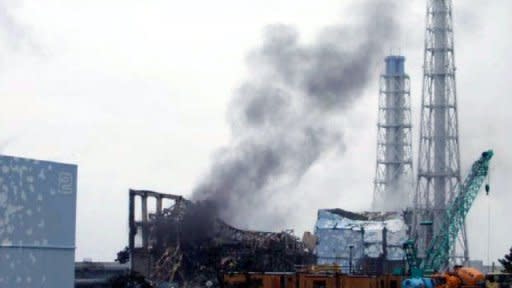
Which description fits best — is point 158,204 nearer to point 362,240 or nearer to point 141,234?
point 141,234

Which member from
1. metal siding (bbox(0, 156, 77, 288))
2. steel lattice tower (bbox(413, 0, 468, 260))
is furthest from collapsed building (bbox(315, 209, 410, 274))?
metal siding (bbox(0, 156, 77, 288))

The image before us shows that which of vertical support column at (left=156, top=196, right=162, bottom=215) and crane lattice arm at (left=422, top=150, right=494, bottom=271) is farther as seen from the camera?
crane lattice arm at (left=422, top=150, right=494, bottom=271)

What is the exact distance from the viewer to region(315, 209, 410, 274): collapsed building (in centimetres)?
15125

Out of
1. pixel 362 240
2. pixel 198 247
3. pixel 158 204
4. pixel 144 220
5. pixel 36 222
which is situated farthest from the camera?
pixel 362 240

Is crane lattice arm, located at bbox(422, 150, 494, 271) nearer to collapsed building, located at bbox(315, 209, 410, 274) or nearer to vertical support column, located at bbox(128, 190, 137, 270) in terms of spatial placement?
collapsed building, located at bbox(315, 209, 410, 274)

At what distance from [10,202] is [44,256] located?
5.01m

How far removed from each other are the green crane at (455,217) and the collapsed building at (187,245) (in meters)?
19.5

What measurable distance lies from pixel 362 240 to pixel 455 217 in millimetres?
15261

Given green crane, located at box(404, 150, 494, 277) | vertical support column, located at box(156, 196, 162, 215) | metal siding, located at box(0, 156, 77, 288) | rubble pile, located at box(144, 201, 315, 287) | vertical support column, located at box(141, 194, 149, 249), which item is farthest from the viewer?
green crane, located at box(404, 150, 494, 277)

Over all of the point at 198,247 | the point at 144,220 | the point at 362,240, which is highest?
the point at 144,220

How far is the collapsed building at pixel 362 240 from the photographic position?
151m

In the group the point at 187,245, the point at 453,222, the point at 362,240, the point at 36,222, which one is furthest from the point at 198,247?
the point at 36,222

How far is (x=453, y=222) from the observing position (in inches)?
5655

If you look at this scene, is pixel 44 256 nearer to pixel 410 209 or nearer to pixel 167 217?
pixel 167 217
